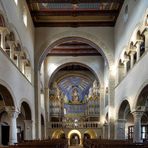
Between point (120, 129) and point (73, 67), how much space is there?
59.6 ft

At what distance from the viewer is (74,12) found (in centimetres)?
2311

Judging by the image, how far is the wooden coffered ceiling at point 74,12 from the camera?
70.7 ft

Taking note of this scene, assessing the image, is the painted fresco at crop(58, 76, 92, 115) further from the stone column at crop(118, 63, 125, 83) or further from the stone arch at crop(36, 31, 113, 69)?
the stone column at crop(118, 63, 125, 83)

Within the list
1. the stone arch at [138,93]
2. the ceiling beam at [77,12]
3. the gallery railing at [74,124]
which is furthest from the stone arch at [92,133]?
the stone arch at [138,93]

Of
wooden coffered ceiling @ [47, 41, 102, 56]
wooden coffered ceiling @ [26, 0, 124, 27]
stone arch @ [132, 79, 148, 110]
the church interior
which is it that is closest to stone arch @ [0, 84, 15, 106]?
the church interior

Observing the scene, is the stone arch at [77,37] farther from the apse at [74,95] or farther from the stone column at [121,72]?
the apse at [74,95]

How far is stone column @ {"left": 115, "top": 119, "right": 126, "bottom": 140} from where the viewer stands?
2359 centimetres

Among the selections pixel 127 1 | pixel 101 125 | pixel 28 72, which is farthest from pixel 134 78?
pixel 101 125

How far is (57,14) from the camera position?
2314cm

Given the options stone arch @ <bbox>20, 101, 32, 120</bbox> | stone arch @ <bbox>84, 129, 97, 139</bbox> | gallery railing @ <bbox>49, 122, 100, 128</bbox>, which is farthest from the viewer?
stone arch @ <bbox>84, 129, 97, 139</bbox>

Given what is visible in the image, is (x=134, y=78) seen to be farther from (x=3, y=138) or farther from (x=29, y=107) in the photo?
(x=3, y=138)

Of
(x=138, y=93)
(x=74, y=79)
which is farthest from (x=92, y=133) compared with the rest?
(x=138, y=93)

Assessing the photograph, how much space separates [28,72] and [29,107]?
265 centimetres

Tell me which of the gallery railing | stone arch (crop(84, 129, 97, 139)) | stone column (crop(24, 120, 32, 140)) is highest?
stone column (crop(24, 120, 32, 140))
